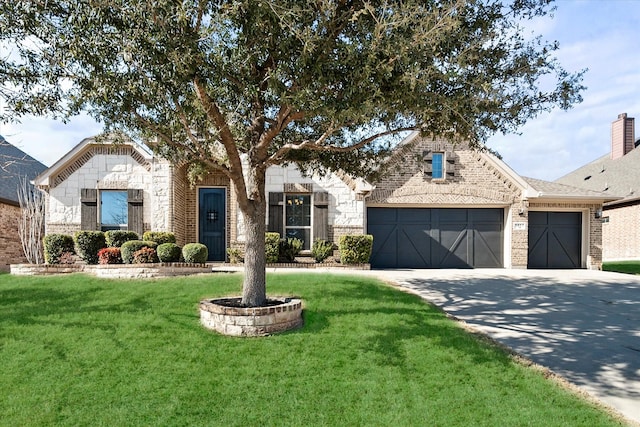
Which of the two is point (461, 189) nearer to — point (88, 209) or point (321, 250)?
point (321, 250)

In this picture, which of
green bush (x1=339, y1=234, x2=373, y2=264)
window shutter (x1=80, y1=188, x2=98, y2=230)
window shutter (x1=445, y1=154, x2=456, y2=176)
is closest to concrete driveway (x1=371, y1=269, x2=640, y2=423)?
green bush (x1=339, y1=234, x2=373, y2=264)

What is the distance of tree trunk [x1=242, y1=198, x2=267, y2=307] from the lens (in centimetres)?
661

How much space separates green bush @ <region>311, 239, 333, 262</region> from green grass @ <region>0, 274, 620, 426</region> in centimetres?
533

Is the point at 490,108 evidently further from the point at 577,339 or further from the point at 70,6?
the point at 70,6

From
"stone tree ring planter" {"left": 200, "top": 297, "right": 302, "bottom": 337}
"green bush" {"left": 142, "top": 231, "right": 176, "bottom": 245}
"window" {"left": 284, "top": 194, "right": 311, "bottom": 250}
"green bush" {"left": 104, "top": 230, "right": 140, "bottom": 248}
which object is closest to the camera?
"stone tree ring planter" {"left": 200, "top": 297, "right": 302, "bottom": 337}

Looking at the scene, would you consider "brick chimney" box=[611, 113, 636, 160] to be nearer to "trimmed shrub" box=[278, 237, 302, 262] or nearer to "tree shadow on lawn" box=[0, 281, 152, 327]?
"trimmed shrub" box=[278, 237, 302, 262]

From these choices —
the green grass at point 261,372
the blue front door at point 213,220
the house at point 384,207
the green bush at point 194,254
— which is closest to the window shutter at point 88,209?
the house at point 384,207

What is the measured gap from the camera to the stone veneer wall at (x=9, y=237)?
548 inches

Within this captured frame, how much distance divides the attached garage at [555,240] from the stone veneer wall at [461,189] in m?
0.96

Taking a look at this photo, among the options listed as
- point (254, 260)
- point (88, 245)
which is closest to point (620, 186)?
point (254, 260)

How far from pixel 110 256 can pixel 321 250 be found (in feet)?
19.4

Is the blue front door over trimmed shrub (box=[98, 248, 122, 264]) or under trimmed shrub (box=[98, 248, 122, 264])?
over

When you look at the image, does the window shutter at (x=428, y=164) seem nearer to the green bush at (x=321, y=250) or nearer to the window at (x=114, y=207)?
the green bush at (x=321, y=250)

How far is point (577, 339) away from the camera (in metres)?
6.17
